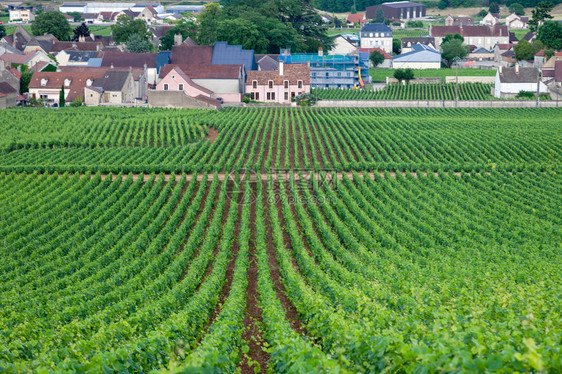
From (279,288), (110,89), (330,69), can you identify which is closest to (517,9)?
(330,69)

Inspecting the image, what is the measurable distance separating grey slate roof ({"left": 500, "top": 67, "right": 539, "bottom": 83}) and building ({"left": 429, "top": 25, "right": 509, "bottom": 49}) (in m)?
61.2

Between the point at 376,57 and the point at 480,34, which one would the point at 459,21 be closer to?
the point at 480,34

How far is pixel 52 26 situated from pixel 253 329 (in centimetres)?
13872

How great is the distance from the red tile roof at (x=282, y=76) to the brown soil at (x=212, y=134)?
2777 centimetres

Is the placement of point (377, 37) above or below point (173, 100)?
above

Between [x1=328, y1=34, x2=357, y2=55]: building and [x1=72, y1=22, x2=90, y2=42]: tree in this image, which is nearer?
[x1=328, y1=34, x2=357, y2=55]: building

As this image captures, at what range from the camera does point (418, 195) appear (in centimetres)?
3816

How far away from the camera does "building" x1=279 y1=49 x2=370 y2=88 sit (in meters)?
105

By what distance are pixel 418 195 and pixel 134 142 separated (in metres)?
28.4

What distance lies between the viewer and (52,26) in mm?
143500

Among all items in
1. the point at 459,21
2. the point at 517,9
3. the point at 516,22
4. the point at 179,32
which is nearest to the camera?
the point at 179,32

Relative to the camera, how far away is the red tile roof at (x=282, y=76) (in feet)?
294

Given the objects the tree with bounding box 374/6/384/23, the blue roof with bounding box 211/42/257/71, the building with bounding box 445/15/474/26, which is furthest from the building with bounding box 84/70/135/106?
the building with bounding box 445/15/474/26

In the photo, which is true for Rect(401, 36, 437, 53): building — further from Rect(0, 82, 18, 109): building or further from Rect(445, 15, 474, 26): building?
Rect(0, 82, 18, 109): building
